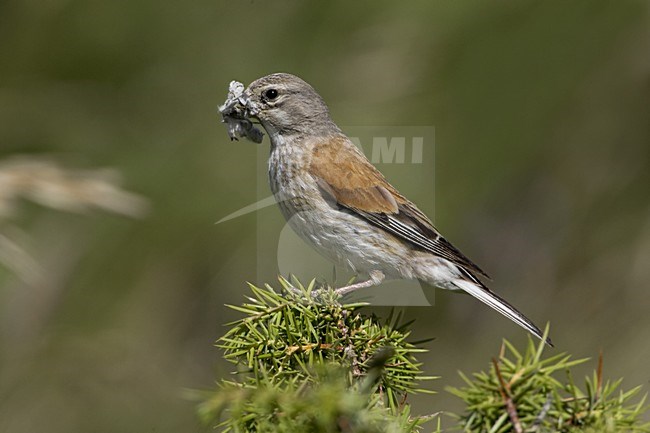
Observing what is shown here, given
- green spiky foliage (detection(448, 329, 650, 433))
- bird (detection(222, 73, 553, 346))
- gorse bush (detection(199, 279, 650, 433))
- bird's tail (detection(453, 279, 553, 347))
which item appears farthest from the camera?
bird (detection(222, 73, 553, 346))

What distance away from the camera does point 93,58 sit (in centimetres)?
455

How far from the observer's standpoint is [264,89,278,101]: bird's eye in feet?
11.1

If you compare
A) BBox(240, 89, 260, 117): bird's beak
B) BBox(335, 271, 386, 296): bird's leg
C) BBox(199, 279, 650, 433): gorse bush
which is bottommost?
BBox(335, 271, 386, 296): bird's leg

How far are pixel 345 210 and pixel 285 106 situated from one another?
0.54 m

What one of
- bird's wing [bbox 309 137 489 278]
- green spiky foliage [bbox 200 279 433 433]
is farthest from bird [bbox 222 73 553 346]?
green spiky foliage [bbox 200 279 433 433]

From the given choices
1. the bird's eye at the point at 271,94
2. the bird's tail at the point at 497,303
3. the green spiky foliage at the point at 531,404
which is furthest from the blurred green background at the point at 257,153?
the green spiky foliage at the point at 531,404

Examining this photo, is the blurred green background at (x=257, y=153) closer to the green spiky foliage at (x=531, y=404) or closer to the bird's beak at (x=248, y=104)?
the bird's beak at (x=248, y=104)

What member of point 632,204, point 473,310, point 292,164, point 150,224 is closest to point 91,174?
point 292,164

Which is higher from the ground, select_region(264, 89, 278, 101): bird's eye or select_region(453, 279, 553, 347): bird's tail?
select_region(264, 89, 278, 101): bird's eye

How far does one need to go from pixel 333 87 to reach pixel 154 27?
1.09m

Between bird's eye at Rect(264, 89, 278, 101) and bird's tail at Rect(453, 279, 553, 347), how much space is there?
1066 millimetres

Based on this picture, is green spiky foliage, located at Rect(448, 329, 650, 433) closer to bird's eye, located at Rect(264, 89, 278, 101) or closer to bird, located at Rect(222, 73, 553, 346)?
bird, located at Rect(222, 73, 553, 346)

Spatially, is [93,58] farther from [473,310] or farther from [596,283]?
[596,283]

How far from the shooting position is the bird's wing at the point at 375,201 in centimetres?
324
